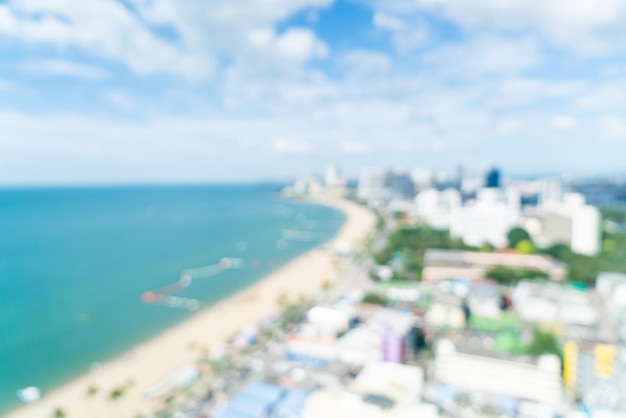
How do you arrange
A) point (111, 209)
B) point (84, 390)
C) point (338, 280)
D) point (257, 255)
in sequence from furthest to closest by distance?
point (111, 209) → point (257, 255) → point (338, 280) → point (84, 390)

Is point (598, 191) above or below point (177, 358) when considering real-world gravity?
above

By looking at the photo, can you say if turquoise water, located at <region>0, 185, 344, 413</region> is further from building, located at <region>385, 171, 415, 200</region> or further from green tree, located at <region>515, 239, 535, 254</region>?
building, located at <region>385, 171, 415, 200</region>

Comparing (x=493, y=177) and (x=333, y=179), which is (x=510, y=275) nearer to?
(x=493, y=177)

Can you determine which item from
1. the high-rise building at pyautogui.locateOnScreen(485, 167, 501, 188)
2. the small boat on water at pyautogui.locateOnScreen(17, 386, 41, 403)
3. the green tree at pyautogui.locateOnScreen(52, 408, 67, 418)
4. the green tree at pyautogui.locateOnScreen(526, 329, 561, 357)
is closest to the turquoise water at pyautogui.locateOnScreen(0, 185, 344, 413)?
the small boat on water at pyautogui.locateOnScreen(17, 386, 41, 403)

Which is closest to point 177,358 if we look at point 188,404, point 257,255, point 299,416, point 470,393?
point 188,404

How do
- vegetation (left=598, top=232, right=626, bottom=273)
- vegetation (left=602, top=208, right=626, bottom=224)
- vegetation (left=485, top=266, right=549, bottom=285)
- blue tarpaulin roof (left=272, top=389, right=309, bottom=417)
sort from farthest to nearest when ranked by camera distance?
vegetation (left=602, top=208, right=626, bottom=224) → vegetation (left=598, top=232, right=626, bottom=273) → vegetation (left=485, top=266, right=549, bottom=285) → blue tarpaulin roof (left=272, top=389, right=309, bottom=417)

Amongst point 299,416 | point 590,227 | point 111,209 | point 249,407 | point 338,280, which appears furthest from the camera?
point 111,209

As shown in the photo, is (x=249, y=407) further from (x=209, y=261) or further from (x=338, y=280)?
(x=209, y=261)
